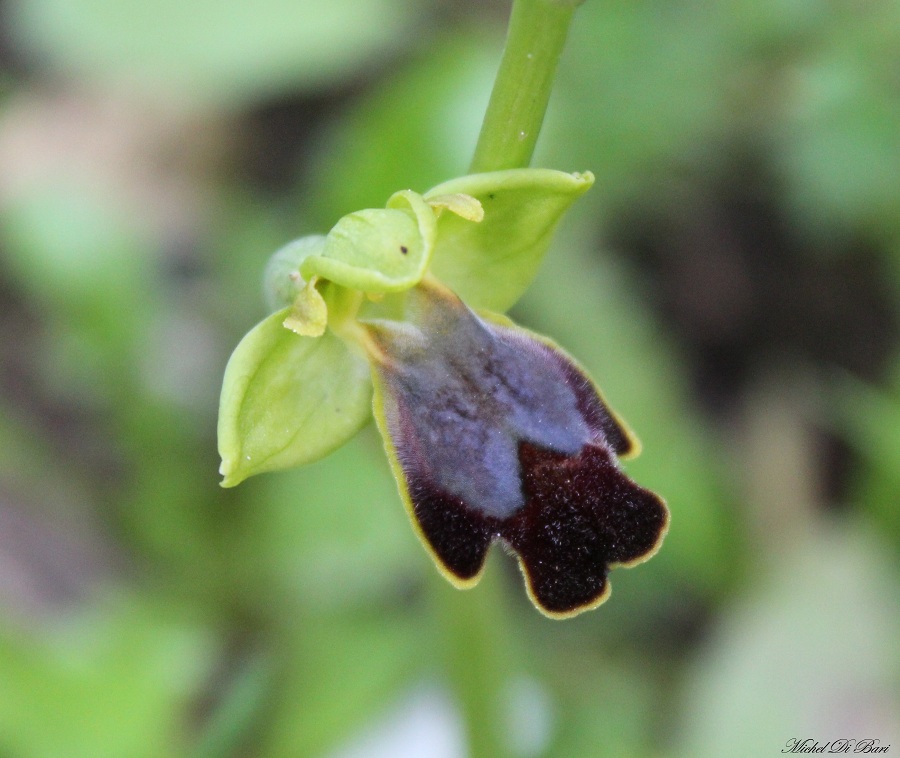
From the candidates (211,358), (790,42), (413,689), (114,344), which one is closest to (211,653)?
(413,689)

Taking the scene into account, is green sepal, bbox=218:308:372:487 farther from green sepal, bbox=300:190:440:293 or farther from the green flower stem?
the green flower stem

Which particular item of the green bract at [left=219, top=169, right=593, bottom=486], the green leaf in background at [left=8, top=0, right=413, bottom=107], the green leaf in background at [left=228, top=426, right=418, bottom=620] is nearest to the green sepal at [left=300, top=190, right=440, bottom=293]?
the green bract at [left=219, top=169, right=593, bottom=486]

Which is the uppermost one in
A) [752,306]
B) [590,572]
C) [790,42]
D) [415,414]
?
[790,42]

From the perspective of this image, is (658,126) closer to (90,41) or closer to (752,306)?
(752,306)

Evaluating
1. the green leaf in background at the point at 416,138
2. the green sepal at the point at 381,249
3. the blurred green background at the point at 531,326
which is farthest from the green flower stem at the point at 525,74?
the green leaf in background at the point at 416,138

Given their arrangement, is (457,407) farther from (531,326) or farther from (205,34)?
(205,34)

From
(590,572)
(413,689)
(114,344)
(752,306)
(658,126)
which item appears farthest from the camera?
(752,306)
